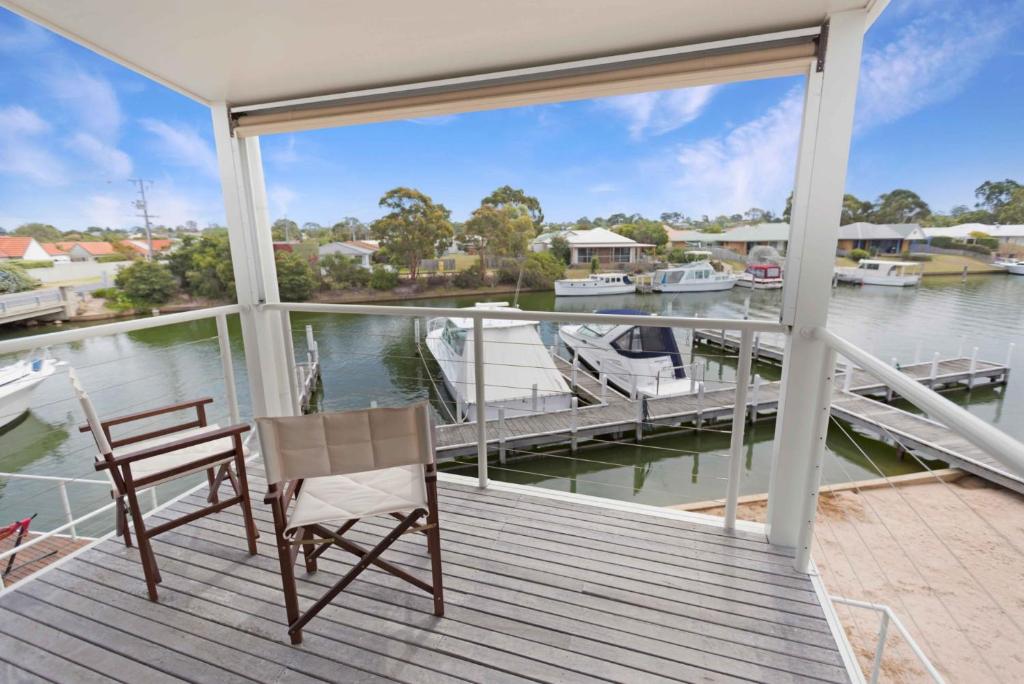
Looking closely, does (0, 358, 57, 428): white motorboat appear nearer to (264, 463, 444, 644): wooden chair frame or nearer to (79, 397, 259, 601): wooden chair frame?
(79, 397, 259, 601): wooden chair frame

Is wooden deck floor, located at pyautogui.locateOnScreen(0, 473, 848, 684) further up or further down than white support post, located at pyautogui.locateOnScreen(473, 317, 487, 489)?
further down

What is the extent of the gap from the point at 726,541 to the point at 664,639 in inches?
24.1

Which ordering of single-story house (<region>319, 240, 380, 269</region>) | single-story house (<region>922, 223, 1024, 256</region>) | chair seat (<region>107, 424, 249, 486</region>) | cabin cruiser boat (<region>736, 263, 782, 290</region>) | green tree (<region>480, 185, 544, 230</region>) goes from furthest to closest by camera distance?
green tree (<region>480, 185, 544, 230</region>) → single-story house (<region>319, 240, 380, 269</region>) → single-story house (<region>922, 223, 1024, 256</region>) → cabin cruiser boat (<region>736, 263, 782, 290</region>) → chair seat (<region>107, 424, 249, 486</region>)

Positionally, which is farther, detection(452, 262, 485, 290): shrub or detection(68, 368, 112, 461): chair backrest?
detection(452, 262, 485, 290): shrub

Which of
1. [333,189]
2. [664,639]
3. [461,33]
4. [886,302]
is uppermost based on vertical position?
[333,189]

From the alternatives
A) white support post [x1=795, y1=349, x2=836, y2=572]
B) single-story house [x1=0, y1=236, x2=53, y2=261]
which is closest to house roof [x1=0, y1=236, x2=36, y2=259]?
single-story house [x1=0, y1=236, x2=53, y2=261]

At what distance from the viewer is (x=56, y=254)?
3.78 m

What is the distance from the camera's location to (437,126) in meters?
7.21

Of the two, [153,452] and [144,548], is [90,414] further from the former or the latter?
[144,548]

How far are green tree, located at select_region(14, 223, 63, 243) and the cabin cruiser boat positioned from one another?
534cm

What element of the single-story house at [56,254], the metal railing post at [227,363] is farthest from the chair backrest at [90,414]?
the single-story house at [56,254]

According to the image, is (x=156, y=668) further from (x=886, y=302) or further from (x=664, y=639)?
(x=886, y=302)

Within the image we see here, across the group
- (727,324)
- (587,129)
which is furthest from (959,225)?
(587,129)

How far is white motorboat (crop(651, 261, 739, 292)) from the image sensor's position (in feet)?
8.81
